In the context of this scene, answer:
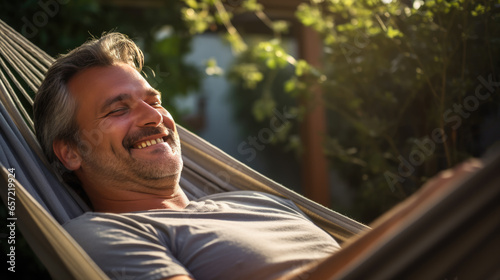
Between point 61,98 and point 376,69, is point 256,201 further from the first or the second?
point 376,69

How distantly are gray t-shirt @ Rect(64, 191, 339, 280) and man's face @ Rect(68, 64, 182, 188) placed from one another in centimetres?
21

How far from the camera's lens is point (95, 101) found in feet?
5.80

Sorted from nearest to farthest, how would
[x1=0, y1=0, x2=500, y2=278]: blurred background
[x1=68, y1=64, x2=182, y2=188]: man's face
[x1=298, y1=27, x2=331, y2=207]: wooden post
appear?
[x1=68, y1=64, x2=182, y2=188]: man's face → [x1=0, y1=0, x2=500, y2=278]: blurred background → [x1=298, y1=27, x2=331, y2=207]: wooden post

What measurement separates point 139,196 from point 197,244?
1.36ft

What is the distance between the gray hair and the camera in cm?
179

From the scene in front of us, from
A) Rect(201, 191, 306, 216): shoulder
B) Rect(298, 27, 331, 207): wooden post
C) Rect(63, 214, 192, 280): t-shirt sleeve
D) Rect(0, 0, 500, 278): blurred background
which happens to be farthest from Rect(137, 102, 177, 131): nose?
Rect(298, 27, 331, 207): wooden post

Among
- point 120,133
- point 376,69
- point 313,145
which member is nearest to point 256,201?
point 120,133

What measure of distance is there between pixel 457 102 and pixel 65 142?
167cm

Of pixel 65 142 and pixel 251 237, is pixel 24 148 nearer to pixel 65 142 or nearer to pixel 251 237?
pixel 65 142

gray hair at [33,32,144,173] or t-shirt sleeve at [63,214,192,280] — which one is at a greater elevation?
gray hair at [33,32,144,173]

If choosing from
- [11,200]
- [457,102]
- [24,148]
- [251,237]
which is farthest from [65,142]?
[457,102]

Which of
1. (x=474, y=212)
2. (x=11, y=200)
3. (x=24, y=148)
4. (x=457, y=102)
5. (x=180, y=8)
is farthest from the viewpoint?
(x=180, y=8)

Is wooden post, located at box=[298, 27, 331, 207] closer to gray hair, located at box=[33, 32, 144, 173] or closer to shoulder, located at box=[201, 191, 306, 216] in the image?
shoulder, located at box=[201, 191, 306, 216]

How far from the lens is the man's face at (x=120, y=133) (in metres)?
1.71
